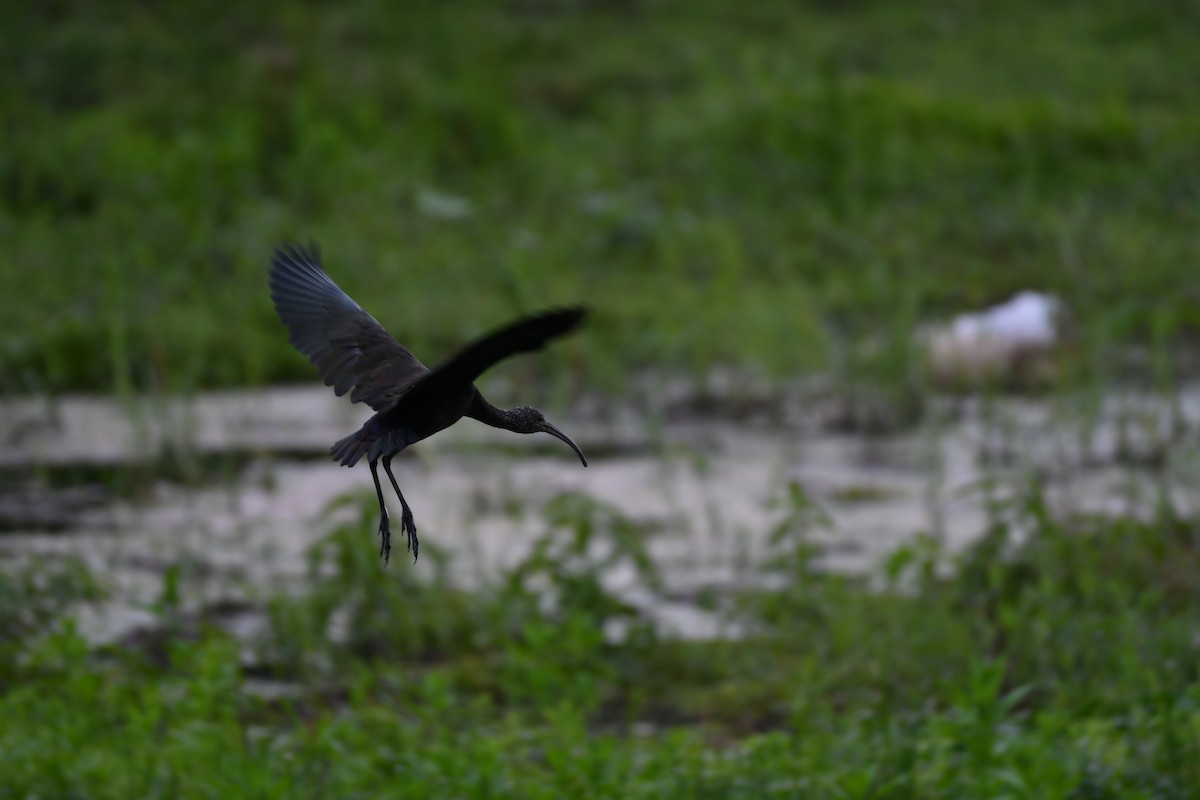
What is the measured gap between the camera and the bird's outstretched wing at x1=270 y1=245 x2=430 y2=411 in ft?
9.10

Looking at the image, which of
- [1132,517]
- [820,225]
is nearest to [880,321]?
[820,225]

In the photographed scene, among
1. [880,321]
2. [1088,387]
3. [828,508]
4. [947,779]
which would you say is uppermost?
[880,321]

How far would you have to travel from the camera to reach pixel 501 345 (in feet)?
7.18

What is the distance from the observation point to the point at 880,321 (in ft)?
25.1

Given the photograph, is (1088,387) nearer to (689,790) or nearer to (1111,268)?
(1111,268)

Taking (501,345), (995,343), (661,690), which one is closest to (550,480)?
(661,690)

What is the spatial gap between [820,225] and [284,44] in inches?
143

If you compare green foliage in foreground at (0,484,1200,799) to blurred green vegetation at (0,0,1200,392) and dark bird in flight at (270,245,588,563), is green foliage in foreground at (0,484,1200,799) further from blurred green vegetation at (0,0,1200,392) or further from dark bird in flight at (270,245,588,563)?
blurred green vegetation at (0,0,1200,392)

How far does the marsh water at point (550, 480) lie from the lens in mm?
5328

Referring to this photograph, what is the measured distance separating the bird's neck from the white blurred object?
474 centimetres

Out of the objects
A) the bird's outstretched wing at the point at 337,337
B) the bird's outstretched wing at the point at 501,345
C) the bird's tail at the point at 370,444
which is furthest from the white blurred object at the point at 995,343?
the bird's outstretched wing at the point at 501,345

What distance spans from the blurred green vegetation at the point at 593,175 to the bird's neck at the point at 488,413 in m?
3.34

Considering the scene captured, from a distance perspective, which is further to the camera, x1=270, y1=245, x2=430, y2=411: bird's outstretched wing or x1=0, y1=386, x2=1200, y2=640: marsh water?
x1=0, y1=386, x2=1200, y2=640: marsh water

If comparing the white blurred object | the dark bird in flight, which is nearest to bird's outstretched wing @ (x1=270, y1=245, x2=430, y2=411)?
the dark bird in flight
